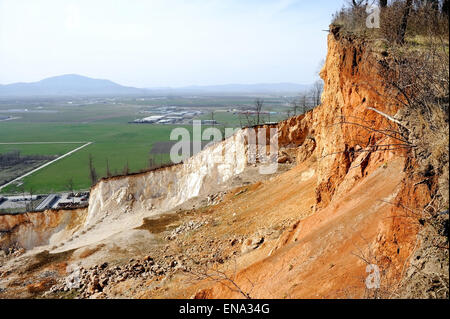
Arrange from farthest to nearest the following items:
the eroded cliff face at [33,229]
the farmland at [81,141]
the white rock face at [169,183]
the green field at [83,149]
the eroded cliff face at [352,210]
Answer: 1. the farmland at [81,141]
2. the green field at [83,149]
3. the eroded cliff face at [33,229]
4. the white rock face at [169,183]
5. the eroded cliff face at [352,210]

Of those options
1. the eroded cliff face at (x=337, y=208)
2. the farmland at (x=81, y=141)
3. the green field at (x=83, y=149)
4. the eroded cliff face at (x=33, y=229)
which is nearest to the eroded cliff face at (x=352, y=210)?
the eroded cliff face at (x=337, y=208)

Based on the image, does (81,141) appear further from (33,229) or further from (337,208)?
(337,208)

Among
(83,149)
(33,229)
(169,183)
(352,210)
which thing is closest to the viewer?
(352,210)

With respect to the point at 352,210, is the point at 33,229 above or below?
below

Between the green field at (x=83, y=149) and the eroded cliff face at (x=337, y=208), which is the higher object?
the eroded cliff face at (x=337, y=208)

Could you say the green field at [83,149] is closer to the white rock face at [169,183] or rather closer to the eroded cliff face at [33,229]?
the eroded cliff face at [33,229]

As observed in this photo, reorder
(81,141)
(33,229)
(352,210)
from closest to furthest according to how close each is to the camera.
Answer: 1. (352,210)
2. (33,229)
3. (81,141)

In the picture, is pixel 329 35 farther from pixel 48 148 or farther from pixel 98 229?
pixel 48 148

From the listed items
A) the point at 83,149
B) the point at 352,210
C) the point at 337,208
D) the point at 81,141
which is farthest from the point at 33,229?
the point at 81,141

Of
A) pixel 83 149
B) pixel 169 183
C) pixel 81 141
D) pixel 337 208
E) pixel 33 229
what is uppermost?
pixel 337 208

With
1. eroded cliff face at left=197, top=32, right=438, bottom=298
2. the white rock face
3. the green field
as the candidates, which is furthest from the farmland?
eroded cliff face at left=197, top=32, right=438, bottom=298

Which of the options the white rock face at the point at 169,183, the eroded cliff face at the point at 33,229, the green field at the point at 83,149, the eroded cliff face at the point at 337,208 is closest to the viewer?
the eroded cliff face at the point at 337,208
